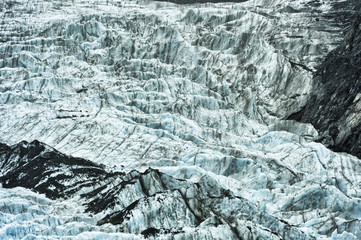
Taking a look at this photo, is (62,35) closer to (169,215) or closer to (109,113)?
(109,113)

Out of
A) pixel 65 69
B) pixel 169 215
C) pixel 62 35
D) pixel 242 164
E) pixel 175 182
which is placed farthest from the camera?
pixel 62 35

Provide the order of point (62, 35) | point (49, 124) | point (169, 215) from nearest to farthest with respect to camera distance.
→ point (169, 215) → point (49, 124) → point (62, 35)

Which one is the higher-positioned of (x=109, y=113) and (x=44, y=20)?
(x=44, y=20)

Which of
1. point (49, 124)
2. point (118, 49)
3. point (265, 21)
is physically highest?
point (265, 21)

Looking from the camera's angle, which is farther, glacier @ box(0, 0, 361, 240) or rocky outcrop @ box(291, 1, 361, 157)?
rocky outcrop @ box(291, 1, 361, 157)

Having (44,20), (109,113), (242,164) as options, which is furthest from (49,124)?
(44,20)

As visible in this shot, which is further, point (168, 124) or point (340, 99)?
point (168, 124)

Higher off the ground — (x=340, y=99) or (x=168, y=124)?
(x=340, y=99)
